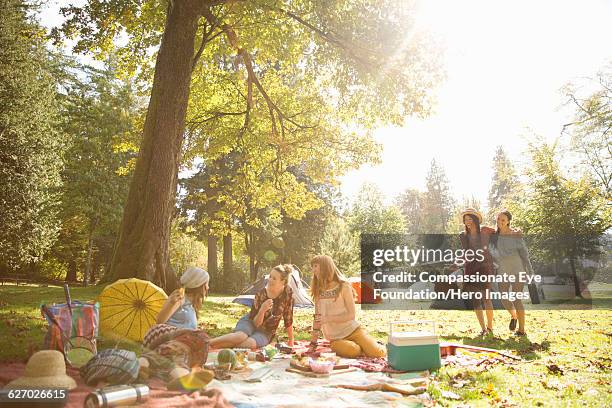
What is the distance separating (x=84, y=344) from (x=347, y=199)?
36.1 m

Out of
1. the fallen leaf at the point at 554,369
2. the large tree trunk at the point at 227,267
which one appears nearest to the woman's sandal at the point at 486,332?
the fallen leaf at the point at 554,369

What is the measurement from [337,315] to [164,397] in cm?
347

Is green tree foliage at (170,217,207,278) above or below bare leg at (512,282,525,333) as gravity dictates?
above

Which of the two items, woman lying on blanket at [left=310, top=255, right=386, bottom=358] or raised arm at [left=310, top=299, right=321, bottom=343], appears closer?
woman lying on blanket at [left=310, top=255, right=386, bottom=358]

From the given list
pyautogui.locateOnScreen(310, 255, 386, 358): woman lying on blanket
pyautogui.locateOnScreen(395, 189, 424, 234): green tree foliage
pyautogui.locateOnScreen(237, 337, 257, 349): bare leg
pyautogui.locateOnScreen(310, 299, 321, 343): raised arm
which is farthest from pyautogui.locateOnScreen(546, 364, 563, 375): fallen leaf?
pyautogui.locateOnScreen(395, 189, 424, 234): green tree foliage

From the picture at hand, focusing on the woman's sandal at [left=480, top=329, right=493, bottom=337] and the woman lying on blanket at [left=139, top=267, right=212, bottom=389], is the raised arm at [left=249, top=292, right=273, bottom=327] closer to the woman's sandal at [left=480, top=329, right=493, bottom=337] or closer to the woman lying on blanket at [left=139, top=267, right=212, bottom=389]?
the woman lying on blanket at [left=139, top=267, right=212, bottom=389]

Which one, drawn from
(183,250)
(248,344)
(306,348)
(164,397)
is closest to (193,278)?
(248,344)

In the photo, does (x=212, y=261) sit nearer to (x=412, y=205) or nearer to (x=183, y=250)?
(x=183, y=250)

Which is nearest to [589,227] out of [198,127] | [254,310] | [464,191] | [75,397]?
[198,127]

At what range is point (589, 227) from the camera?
23.5 metres

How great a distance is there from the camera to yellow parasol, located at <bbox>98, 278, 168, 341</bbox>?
7.34 metres

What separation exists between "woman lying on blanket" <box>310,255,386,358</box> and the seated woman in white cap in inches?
75.0

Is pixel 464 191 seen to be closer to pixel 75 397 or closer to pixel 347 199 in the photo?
pixel 347 199

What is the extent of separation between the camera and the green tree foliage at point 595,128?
1072 inches
